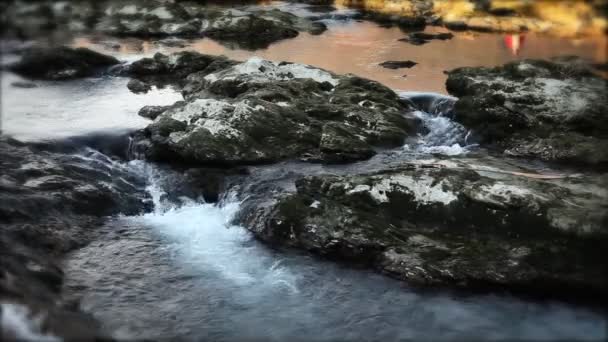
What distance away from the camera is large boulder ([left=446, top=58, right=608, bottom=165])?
7.53 metres

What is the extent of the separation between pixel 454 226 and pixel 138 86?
8.02m

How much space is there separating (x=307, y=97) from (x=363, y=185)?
3854mm

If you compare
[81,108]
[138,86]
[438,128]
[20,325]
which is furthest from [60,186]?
[438,128]

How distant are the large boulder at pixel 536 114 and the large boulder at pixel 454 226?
2.01m

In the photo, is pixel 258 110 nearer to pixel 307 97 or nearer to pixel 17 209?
pixel 307 97

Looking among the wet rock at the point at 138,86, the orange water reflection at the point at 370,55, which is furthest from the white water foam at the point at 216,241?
the wet rock at the point at 138,86

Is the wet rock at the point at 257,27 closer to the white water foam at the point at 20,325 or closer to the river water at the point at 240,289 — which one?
the river water at the point at 240,289

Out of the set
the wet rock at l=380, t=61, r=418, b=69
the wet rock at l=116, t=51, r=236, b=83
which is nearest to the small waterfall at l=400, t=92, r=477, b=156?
the wet rock at l=380, t=61, r=418, b=69

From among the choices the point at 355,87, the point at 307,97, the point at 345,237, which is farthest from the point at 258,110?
the point at 345,237

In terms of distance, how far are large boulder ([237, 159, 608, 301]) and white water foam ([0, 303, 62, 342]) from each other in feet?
10.5

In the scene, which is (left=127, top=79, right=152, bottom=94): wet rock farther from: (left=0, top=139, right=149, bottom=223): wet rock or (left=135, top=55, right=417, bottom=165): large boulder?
(left=0, top=139, right=149, bottom=223): wet rock

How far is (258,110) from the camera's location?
8.06 metres

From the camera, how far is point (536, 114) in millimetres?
8383

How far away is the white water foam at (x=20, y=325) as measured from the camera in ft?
6.77
